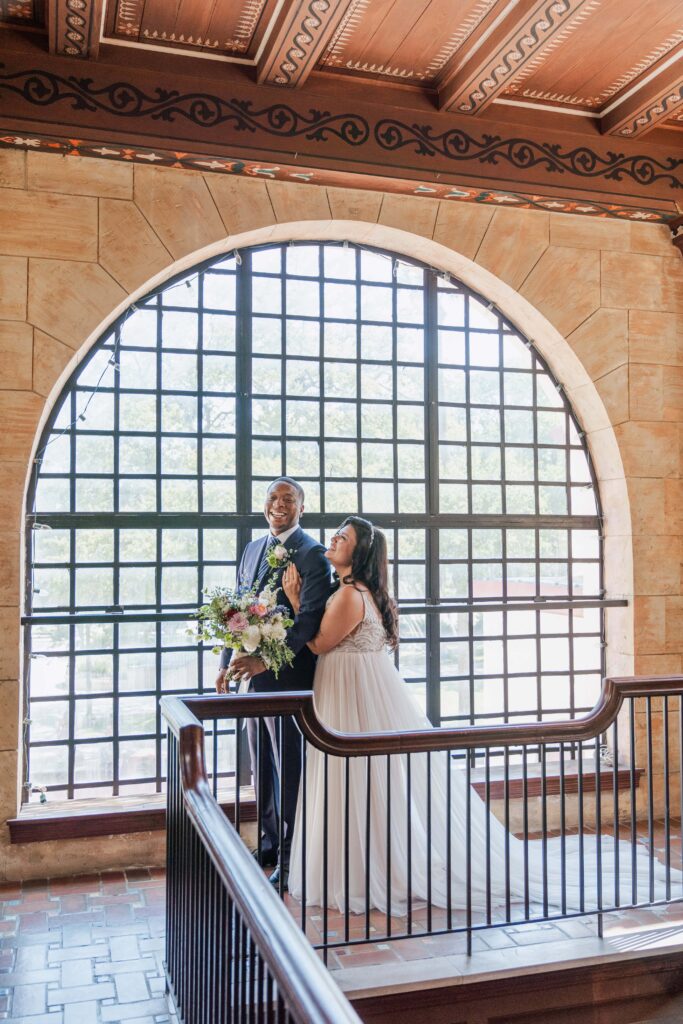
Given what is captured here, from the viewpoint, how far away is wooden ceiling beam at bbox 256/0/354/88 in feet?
12.8

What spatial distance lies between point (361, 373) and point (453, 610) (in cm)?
157

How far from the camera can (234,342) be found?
515 centimetres

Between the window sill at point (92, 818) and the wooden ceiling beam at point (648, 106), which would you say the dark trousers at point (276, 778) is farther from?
the wooden ceiling beam at point (648, 106)

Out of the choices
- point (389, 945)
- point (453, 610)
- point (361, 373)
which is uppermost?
point (361, 373)

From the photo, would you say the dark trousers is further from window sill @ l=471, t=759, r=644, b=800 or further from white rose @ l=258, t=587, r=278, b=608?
window sill @ l=471, t=759, r=644, b=800

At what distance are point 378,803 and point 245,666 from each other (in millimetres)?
875

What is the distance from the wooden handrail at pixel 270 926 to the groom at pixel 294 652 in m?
1.71

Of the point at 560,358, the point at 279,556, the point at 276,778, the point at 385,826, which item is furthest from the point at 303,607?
the point at 560,358

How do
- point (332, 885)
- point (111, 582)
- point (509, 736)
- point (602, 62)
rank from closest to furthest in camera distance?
point (509, 736)
point (332, 885)
point (602, 62)
point (111, 582)

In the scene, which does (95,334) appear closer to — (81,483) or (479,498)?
(81,483)

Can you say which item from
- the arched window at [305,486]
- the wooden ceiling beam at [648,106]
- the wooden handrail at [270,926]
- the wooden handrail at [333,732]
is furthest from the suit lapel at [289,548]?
the wooden ceiling beam at [648,106]

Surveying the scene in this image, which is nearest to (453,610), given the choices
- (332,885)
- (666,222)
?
(332,885)

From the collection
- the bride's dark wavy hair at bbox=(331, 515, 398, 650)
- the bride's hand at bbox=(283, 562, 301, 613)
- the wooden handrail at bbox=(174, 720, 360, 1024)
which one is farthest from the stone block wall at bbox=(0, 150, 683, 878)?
the wooden handrail at bbox=(174, 720, 360, 1024)

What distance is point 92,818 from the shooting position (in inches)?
176
